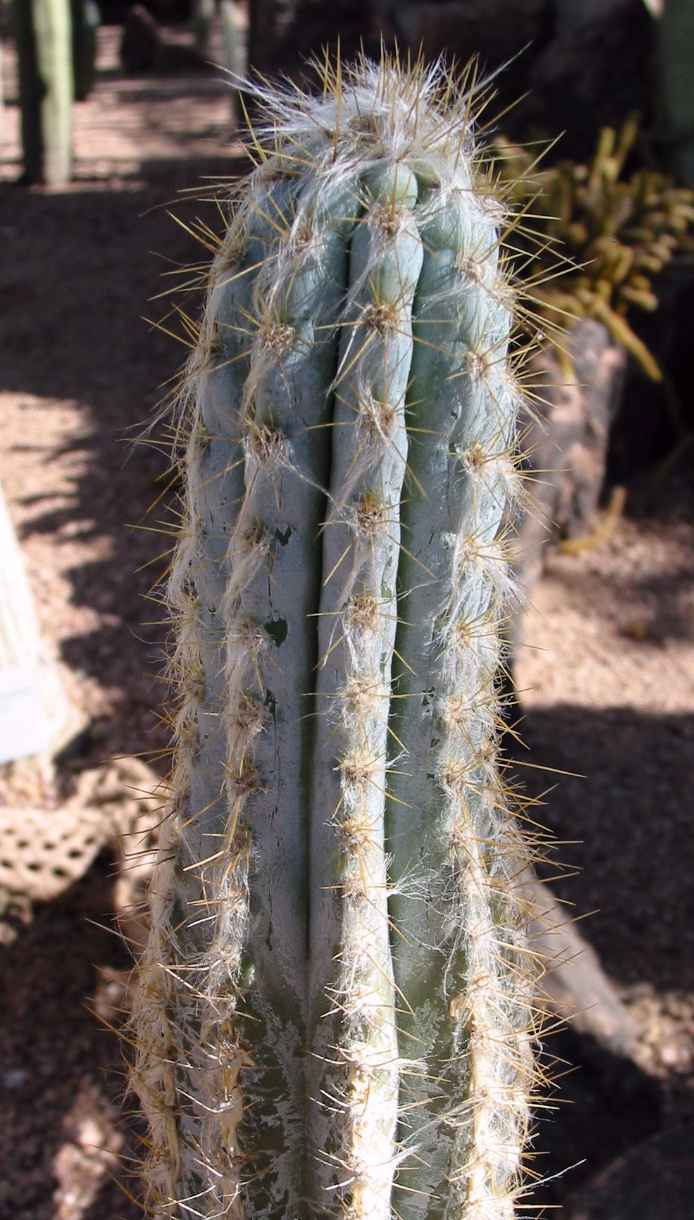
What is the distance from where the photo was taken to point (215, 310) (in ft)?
4.07

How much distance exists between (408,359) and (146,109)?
13.3 m

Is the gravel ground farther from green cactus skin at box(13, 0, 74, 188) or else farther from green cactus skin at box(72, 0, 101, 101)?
green cactus skin at box(72, 0, 101, 101)

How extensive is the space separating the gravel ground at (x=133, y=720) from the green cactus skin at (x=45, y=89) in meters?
1.69

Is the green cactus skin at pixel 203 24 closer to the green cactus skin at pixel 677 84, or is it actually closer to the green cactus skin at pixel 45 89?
the green cactus skin at pixel 45 89

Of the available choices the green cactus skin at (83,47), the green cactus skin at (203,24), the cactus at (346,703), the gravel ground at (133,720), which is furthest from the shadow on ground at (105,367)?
the green cactus skin at (203,24)

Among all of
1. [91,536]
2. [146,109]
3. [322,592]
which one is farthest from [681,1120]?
[146,109]

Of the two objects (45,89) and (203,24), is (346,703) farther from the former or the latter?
(203,24)

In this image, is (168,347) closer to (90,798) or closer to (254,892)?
(90,798)

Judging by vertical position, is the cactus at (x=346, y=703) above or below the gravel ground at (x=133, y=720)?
above

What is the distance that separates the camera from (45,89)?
9148 millimetres

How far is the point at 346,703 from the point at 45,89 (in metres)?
9.25

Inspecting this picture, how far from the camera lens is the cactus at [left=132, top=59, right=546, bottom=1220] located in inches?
47.1

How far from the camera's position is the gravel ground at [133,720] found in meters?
2.59

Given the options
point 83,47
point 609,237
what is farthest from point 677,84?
point 83,47
